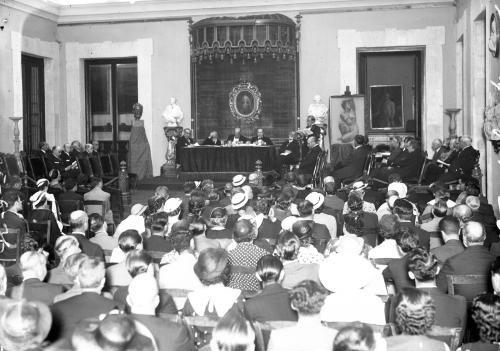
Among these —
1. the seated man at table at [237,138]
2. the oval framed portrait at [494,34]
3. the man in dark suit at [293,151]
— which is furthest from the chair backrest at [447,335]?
the seated man at table at [237,138]

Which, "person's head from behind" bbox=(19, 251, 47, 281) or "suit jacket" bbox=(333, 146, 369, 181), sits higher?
"suit jacket" bbox=(333, 146, 369, 181)

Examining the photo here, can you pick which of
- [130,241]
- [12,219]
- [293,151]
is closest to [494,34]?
[293,151]

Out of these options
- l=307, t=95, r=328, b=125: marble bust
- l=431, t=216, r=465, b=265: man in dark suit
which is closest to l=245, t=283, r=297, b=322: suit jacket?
l=431, t=216, r=465, b=265: man in dark suit

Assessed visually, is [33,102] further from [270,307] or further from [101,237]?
[270,307]

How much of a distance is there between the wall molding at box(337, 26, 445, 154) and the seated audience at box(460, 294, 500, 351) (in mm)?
13762

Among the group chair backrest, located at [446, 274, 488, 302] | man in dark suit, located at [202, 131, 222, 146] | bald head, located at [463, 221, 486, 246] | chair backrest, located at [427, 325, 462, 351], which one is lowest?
chair backrest, located at [427, 325, 462, 351]

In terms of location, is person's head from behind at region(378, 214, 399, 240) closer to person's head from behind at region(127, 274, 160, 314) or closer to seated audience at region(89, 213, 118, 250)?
seated audience at region(89, 213, 118, 250)

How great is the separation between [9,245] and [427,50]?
12.3m

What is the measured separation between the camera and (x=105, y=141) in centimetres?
1819

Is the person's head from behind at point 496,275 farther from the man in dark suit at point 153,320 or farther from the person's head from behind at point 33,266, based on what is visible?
the person's head from behind at point 33,266

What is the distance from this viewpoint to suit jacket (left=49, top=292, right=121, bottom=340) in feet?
11.4

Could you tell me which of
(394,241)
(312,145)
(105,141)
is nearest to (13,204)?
(394,241)

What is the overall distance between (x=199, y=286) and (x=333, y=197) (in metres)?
3.99

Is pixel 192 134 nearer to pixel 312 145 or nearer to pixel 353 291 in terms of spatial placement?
pixel 312 145
